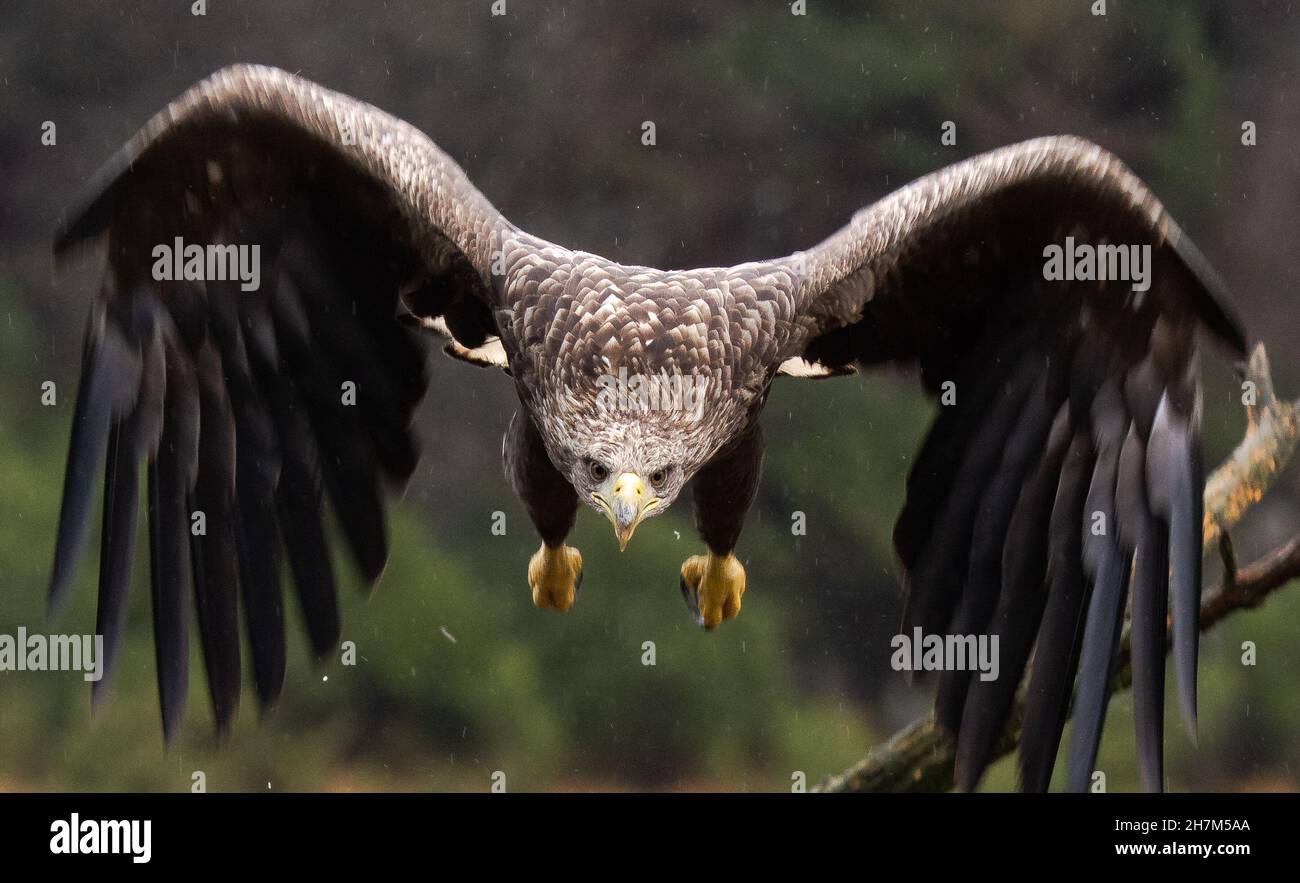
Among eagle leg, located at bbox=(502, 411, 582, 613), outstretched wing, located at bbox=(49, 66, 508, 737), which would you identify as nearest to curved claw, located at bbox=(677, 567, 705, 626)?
eagle leg, located at bbox=(502, 411, 582, 613)

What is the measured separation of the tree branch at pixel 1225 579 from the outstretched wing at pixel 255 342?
53.7 inches

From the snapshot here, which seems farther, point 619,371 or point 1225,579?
point 1225,579

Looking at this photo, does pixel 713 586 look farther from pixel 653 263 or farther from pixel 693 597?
pixel 653 263

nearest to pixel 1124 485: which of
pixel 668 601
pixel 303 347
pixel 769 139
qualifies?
pixel 303 347

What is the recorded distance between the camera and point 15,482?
20.5ft

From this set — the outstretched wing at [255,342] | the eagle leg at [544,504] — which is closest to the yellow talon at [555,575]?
the eagle leg at [544,504]

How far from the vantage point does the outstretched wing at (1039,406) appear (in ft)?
9.91

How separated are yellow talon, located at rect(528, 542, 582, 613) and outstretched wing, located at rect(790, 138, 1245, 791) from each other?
0.99 m

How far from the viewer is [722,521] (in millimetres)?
3750

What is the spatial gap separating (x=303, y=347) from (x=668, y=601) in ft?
9.87

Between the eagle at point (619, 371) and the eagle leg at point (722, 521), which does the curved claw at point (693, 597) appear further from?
the eagle at point (619, 371)

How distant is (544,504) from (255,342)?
0.82 m

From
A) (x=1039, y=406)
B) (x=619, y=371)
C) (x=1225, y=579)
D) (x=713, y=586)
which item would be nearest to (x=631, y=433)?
(x=619, y=371)
